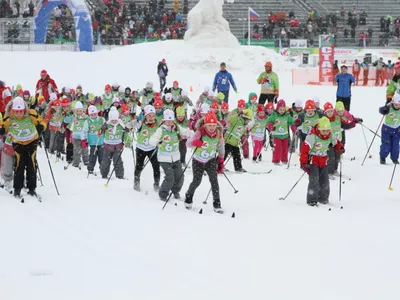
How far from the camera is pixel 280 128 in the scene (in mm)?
14672

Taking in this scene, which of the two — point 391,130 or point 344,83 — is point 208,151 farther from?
point 344,83

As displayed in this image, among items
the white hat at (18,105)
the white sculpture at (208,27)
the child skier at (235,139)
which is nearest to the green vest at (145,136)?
the white hat at (18,105)

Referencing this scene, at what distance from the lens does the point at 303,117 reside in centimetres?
1435

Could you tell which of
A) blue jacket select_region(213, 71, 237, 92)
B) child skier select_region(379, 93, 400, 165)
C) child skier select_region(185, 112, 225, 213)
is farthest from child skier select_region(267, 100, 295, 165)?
blue jacket select_region(213, 71, 237, 92)

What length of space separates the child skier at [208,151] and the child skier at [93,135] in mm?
4070

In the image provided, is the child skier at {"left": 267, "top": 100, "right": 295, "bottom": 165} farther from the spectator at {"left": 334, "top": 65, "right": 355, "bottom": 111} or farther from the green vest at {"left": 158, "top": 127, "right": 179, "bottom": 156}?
the green vest at {"left": 158, "top": 127, "right": 179, "bottom": 156}

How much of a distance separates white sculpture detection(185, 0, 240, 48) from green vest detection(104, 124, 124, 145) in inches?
769

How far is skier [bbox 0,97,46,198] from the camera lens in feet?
32.4

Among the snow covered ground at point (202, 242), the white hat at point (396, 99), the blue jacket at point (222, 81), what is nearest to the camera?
→ the snow covered ground at point (202, 242)

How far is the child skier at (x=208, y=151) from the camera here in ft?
31.7

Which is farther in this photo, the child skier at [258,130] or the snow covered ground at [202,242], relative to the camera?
the child skier at [258,130]

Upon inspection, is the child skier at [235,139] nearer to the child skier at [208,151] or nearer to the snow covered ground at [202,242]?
the snow covered ground at [202,242]


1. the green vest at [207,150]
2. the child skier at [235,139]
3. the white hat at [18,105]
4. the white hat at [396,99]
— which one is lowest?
the child skier at [235,139]

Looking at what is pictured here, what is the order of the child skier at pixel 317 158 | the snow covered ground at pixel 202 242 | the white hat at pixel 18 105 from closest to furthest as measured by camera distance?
the snow covered ground at pixel 202 242 < the white hat at pixel 18 105 < the child skier at pixel 317 158
